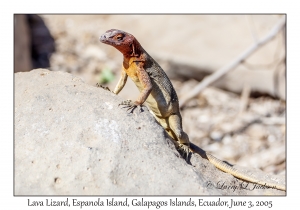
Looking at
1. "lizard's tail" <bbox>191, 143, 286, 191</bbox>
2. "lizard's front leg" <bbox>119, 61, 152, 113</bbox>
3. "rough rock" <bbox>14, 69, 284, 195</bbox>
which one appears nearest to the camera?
"rough rock" <bbox>14, 69, 284, 195</bbox>

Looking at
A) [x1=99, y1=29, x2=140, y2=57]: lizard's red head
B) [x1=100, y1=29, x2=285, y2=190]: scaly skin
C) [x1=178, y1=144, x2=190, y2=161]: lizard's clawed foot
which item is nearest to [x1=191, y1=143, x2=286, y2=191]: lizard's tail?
[x1=100, y1=29, x2=285, y2=190]: scaly skin

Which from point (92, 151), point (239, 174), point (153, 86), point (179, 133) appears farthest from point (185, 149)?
point (92, 151)

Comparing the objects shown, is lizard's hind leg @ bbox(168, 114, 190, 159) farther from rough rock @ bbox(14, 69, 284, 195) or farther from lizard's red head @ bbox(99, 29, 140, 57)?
lizard's red head @ bbox(99, 29, 140, 57)

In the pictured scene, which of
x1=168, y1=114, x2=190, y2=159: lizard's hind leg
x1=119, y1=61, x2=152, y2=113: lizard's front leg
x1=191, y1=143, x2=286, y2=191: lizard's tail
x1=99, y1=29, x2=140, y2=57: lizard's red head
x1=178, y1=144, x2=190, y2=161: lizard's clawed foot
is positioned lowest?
x1=191, y1=143, x2=286, y2=191: lizard's tail

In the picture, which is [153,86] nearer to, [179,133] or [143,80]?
[143,80]

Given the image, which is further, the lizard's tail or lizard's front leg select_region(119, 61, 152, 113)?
the lizard's tail

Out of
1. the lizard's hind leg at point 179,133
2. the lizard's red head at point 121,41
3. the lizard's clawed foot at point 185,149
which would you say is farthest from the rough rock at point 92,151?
the lizard's red head at point 121,41

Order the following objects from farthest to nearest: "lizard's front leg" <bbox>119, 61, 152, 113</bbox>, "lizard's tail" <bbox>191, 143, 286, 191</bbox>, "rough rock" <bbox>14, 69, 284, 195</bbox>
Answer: "lizard's tail" <bbox>191, 143, 286, 191</bbox>
"lizard's front leg" <bbox>119, 61, 152, 113</bbox>
"rough rock" <bbox>14, 69, 284, 195</bbox>

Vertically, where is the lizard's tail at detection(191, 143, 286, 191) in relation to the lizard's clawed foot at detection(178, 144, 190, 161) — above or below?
below
